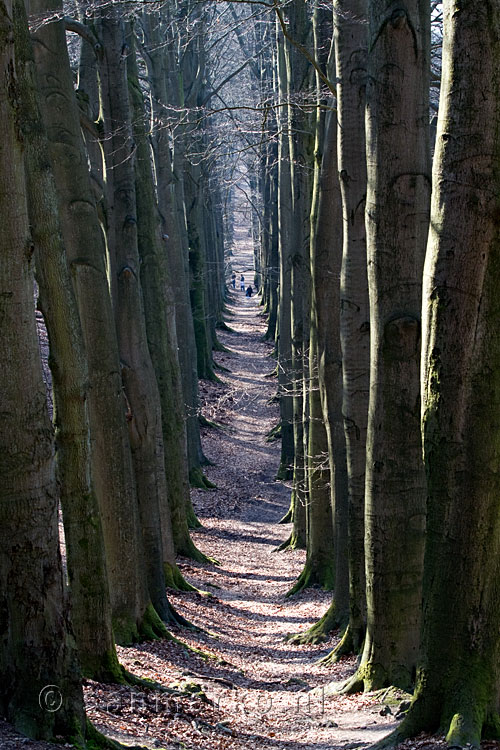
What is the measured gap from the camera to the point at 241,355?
39.7 meters

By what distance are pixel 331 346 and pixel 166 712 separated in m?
5.18

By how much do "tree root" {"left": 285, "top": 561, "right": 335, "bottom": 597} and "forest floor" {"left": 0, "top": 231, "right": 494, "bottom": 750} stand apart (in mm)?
189

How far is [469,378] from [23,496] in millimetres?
2427

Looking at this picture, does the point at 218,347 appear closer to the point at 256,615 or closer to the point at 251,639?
the point at 256,615

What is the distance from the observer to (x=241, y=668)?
9.45 metres

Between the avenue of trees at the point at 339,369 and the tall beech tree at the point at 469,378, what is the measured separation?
0.04ft

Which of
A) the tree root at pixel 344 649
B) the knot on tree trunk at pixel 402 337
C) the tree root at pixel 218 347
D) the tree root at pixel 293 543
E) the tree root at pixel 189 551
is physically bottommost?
the tree root at pixel 293 543

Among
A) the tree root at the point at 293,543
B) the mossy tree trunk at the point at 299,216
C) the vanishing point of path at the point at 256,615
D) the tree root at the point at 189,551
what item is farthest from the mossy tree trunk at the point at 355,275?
the tree root at the point at 293,543

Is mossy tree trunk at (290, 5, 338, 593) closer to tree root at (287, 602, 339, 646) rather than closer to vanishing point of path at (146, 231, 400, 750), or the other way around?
vanishing point of path at (146, 231, 400, 750)

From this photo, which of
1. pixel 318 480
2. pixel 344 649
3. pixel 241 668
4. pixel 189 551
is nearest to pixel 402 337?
pixel 344 649

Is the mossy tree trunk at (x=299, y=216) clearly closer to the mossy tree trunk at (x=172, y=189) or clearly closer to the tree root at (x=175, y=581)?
the mossy tree trunk at (x=172, y=189)

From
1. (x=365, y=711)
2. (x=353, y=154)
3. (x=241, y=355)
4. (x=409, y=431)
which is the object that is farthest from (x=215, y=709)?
(x=241, y=355)

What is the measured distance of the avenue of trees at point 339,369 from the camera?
4.48 meters

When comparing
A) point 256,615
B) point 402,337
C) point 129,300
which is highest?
point 129,300
